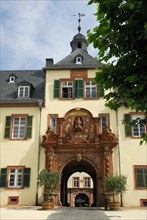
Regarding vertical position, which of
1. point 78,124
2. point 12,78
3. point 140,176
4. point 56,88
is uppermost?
point 12,78

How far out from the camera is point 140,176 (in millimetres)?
20469

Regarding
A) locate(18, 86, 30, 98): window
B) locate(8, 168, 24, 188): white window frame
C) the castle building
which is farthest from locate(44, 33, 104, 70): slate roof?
locate(8, 168, 24, 188): white window frame

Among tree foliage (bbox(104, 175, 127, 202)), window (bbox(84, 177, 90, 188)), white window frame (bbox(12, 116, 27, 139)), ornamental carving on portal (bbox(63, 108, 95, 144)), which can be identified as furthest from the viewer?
window (bbox(84, 177, 90, 188))

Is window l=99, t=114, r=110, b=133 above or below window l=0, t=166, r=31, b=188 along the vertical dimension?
above

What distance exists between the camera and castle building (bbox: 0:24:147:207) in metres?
20.6

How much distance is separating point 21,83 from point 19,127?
3.93m

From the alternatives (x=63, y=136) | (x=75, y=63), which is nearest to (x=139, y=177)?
(x=63, y=136)

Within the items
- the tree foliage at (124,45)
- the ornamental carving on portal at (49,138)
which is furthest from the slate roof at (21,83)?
the tree foliage at (124,45)

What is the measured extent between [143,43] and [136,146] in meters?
16.0

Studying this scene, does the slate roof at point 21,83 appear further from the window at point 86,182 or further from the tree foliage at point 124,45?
the window at point 86,182

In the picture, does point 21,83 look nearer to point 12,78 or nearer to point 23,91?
point 23,91

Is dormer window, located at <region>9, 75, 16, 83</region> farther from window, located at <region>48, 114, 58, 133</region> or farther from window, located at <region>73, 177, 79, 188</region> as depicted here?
window, located at <region>73, 177, 79, 188</region>

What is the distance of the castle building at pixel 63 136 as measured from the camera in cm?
2064

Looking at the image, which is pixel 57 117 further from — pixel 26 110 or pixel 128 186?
pixel 128 186
